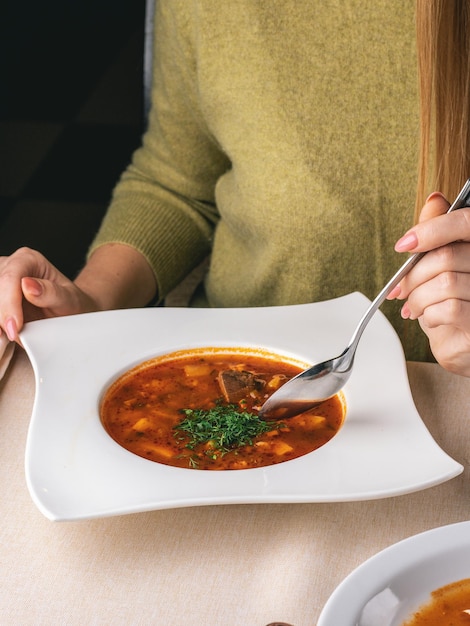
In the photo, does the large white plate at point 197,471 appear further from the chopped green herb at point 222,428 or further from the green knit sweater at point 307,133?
the green knit sweater at point 307,133

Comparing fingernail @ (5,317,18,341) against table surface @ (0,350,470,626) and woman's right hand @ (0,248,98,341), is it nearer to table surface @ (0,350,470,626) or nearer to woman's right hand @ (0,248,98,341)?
woman's right hand @ (0,248,98,341)

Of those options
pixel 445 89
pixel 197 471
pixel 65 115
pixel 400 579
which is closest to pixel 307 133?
pixel 445 89

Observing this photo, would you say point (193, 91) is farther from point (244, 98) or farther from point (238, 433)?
point (238, 433)

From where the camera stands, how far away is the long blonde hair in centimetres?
126

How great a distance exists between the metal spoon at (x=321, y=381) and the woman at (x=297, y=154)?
31cm

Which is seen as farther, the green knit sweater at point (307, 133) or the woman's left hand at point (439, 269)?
the green knit sweater at point (307, 133)

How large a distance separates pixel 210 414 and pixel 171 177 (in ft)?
2.87

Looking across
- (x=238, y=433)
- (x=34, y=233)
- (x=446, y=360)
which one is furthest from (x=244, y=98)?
(x=34, y=233)

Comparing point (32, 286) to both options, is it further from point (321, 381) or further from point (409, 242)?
point (409, 242)

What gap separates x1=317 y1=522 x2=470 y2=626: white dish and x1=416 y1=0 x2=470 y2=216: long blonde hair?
702 mm

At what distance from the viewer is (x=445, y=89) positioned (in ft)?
4.27

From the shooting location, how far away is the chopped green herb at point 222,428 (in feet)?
3.26

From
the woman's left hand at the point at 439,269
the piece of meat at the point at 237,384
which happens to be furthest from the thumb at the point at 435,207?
the piece of meat at the point at 237,384

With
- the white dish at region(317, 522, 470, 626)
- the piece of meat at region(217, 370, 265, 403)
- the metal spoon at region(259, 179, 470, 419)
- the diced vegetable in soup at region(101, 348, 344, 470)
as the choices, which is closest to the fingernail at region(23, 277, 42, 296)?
the diced vegetable in soup at region(101, 348, 344, 470)
